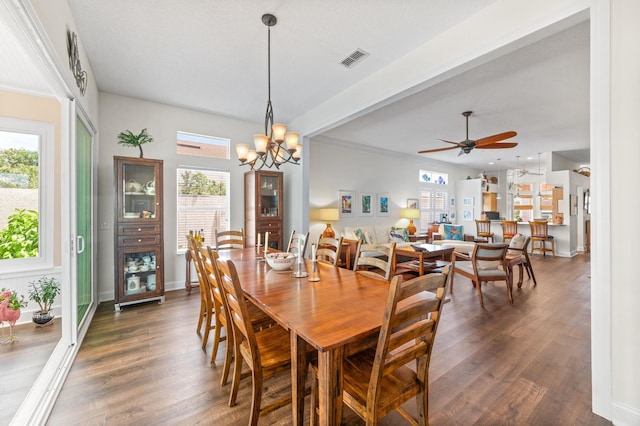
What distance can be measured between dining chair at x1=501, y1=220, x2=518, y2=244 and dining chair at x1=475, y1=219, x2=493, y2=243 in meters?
0.36

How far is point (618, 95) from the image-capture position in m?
1.67

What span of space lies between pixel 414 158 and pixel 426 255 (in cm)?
427

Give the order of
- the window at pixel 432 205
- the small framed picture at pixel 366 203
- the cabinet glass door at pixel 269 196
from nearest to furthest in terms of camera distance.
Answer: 1. the cabinet glass door at pixel 269 196
2. the small framed picture at pixel 366 203
3. the window at pixel 432 205

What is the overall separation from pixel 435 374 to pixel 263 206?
3556mm

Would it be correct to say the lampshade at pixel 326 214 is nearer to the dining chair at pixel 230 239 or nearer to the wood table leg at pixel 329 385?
the dining chair at pixel 230 239

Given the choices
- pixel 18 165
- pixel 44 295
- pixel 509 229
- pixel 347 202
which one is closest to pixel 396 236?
pixel 347 202

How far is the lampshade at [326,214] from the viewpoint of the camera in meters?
5.79

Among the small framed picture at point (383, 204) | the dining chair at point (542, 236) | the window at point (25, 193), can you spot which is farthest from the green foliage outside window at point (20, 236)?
the dining chair at point (542, 236)

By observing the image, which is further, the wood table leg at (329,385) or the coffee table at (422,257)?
the coffee table at (422,257)

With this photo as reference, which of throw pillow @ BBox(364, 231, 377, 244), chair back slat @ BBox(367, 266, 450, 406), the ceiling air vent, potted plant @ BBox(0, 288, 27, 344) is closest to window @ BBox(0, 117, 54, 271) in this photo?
potted plant @ BBox(0, 288, 27, 344)

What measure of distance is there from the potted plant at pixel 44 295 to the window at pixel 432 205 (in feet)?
27.5

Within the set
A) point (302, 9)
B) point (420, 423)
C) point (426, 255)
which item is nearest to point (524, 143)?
point (426, 255)

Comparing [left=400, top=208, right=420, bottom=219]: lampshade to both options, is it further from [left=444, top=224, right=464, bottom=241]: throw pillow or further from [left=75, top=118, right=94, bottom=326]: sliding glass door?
[left=75, top=118, right=94, bottom=326]: sliding glass door

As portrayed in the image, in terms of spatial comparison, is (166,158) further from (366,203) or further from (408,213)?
(408,213)
